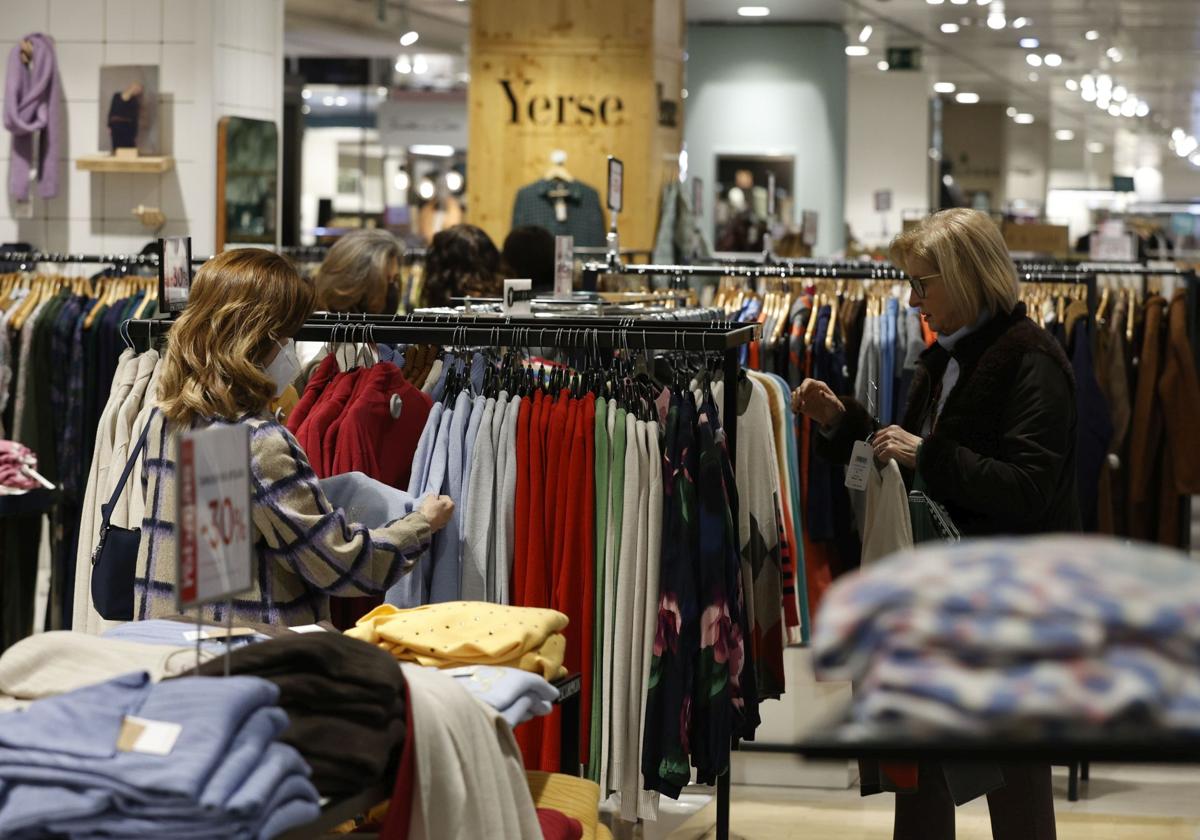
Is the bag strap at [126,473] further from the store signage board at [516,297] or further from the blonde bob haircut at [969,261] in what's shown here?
the blonde bob haircut at [969,261]

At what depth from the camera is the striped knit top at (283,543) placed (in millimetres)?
2619

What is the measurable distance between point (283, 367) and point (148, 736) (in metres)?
1.23

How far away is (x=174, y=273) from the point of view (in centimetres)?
364

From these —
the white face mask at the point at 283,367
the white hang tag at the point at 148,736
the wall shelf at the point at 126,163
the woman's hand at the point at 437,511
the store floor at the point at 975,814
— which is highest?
the wall shelf at the point at 126,163

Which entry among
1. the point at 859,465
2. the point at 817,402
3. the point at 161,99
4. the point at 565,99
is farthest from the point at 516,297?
the point at 565,99

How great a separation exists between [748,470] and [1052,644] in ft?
7.75

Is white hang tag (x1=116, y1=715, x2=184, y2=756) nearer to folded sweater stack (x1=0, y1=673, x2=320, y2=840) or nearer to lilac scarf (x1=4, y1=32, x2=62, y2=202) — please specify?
folded sweater stack (x1=0, y1=673, x2=320, y2=840)

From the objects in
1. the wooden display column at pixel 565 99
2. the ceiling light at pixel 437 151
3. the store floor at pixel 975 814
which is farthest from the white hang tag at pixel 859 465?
the ceiling light at pixel 437 151

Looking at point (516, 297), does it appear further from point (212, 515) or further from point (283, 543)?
point (212, 515)

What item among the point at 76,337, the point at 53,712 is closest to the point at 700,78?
the point at 76,337

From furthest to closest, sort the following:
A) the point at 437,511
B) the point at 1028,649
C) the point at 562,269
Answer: the point at 562,269, the point at 437,511, the point at 1028,649

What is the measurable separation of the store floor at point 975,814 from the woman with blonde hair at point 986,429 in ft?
3.97

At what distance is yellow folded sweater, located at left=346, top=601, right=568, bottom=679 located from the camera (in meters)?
2.37

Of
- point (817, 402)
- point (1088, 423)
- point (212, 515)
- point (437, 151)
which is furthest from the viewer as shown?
point (437, 151)
